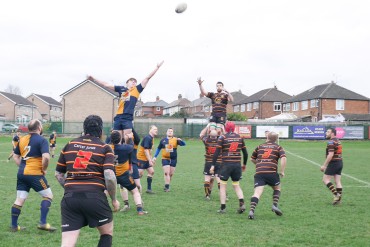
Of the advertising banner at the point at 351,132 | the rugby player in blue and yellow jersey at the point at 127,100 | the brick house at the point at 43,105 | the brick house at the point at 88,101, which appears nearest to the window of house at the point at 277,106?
the brick house at the point at 88,101

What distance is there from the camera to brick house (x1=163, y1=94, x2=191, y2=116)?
408 ft

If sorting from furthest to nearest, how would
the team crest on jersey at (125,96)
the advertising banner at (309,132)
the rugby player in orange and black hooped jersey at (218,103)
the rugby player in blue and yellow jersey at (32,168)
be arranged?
the advertising banner at (309,132)
the rugby player in orange and black hooped jersey at (218,103)
the team crest on jersey at (125,96)
the rugby player in blue and yellow jersey at (32,168)

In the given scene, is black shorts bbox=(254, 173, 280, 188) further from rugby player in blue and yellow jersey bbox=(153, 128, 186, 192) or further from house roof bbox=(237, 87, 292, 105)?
house roof bbox=(237, 87, 292, 105)

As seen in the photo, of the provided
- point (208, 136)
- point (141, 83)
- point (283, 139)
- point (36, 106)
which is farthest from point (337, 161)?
point (36, 106)

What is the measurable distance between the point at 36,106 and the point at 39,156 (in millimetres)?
100390

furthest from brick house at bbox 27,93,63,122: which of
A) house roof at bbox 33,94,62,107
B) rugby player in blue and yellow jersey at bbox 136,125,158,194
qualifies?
rugby player in blue and yellow jersey at bbox 136,125,158,194

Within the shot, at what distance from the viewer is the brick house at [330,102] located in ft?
228

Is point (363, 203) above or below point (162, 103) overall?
below

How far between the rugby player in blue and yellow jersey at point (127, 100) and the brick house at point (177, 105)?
112 meters

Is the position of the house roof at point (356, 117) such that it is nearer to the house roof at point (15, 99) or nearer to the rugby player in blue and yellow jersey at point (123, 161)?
the rugby player in blue and yellow jersey at point (123, 161)

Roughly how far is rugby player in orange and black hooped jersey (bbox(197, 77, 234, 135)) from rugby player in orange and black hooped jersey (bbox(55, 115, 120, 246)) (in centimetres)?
760

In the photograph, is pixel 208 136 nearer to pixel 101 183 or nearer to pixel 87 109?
pixel 101 183

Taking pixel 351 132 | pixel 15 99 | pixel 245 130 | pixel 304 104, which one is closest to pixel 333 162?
pixel 245 130

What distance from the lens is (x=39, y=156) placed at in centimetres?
823
